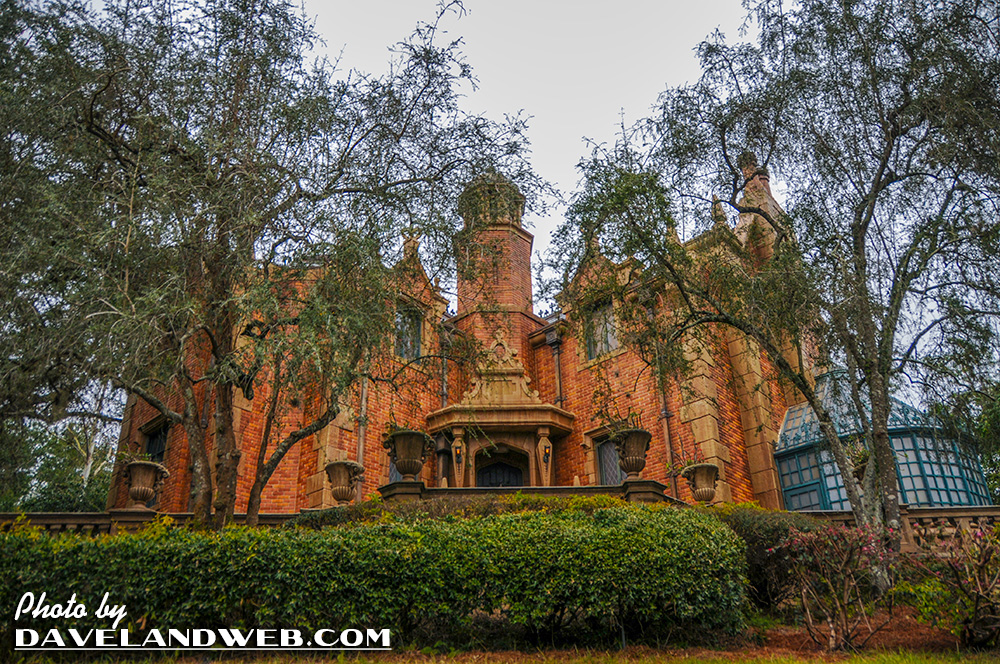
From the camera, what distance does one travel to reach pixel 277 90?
1045 cm

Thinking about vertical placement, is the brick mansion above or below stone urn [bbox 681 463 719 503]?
above

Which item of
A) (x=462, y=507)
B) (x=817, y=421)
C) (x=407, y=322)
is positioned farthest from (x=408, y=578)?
(x=817, y=421)

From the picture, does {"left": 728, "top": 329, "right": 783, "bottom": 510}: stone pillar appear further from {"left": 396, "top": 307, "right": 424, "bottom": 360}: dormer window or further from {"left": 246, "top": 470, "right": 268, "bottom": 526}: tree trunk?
{"left": 246, "top": 470, "right": 268, "bottom": 526}: tree trunk

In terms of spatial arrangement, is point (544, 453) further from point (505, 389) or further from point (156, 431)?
point (156, 431)

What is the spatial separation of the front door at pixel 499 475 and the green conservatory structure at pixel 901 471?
6046 millimetres

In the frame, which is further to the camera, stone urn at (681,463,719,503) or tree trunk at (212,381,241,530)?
stone urn at (681,463,719,503)

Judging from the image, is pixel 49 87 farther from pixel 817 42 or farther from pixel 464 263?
pixel 817 42

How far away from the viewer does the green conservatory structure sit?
14.1 metres

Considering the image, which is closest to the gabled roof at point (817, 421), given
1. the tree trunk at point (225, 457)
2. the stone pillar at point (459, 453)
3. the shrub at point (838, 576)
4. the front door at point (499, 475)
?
the shrub at point (838, 576)

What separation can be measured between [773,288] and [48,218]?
9490 millimetres

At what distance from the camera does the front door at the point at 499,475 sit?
17.6 metres

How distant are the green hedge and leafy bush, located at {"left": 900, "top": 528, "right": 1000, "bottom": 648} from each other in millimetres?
1869

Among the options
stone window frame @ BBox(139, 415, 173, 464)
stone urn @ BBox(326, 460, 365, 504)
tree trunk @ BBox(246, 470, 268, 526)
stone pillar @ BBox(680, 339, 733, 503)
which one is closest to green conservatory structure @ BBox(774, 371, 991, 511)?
stone pillar @ BBox(680, 339, 733, 503)

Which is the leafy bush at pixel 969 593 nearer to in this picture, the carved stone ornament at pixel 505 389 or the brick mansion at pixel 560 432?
the brick mansion at pixel 560 432
